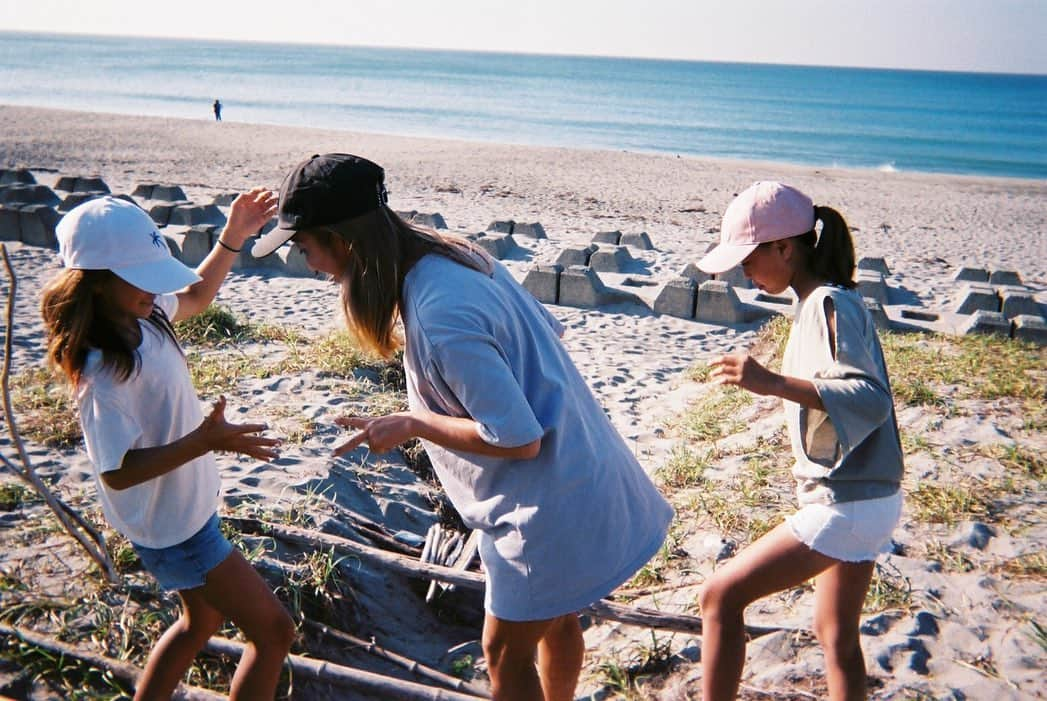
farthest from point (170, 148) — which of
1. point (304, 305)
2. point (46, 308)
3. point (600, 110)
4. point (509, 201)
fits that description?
point (600, 110)

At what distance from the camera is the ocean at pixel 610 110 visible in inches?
1427

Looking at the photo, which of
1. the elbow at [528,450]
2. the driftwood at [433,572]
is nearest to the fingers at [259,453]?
the elbow at [528,450]

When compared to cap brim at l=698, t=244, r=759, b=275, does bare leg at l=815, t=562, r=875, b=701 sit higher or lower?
lower

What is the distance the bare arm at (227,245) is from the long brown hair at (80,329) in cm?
48

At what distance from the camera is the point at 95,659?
2.94 meters

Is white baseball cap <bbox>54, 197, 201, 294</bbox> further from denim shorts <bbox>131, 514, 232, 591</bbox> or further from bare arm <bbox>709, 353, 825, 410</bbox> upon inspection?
bare arm <bbox>709, 353, 825, 410</bbox>

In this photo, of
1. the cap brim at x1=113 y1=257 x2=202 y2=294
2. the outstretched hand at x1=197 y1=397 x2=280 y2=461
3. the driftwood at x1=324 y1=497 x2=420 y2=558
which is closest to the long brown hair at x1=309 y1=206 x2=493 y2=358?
the outstretched hand at x1=197 y1=397 x2=280 y2=461

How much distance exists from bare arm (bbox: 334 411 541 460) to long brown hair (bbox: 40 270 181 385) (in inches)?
27.1

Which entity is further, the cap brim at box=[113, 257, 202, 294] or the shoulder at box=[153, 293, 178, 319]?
the shoulder at box=[153, 293, 178, 319]

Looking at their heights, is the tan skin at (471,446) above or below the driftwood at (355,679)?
above

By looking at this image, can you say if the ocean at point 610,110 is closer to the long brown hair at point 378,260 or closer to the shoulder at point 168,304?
the shoulder at point 168,304

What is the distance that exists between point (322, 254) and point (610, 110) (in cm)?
5433

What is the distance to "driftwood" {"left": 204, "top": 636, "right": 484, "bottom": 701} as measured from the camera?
2.79 meters

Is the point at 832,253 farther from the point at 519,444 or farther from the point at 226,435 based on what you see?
the point at 226,435
